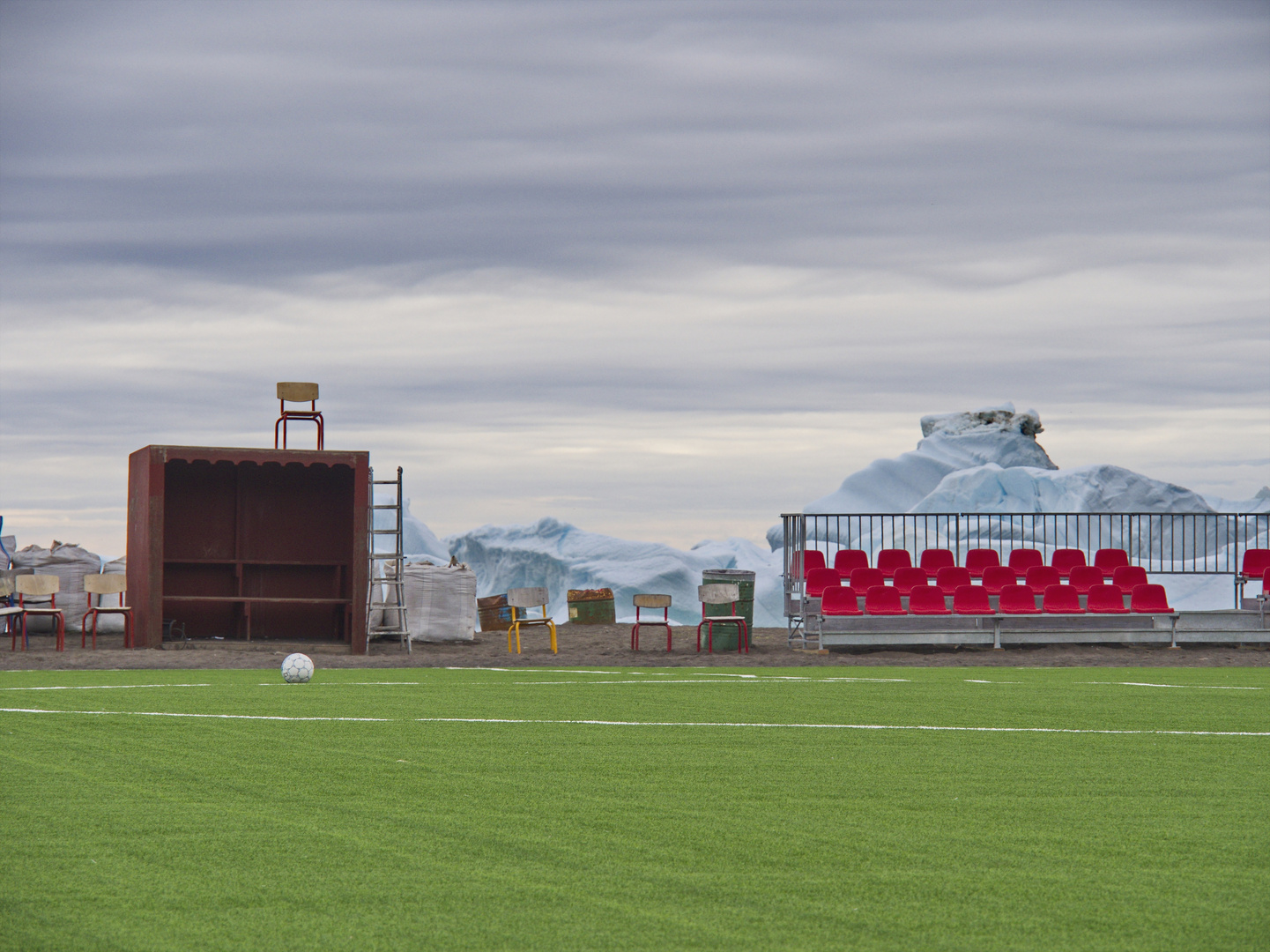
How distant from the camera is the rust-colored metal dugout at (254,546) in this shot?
850 inches

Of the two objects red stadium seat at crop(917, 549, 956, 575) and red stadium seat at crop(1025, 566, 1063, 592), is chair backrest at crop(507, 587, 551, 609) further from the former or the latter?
red stadium seat at crop(1025, 566, 1063, 592)

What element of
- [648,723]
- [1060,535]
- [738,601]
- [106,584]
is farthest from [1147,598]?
[1060,535]

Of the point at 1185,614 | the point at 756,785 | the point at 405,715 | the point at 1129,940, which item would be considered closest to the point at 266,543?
the point at 405,715

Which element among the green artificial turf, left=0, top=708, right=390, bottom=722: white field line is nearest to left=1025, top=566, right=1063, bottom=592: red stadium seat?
the green artificial turf

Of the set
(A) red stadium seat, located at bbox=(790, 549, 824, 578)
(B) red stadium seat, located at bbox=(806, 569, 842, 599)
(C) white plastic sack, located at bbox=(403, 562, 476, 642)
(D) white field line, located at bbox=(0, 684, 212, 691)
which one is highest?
(A) red stadium seat, located at bbox=(790, 549, 824, 578)

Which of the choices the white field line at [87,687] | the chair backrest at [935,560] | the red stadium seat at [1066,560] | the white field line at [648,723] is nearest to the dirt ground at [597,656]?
the red stadium seat at [1066,560]

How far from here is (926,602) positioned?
21.2 meters

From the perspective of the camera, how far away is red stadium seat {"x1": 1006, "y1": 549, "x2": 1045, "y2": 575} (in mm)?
23938

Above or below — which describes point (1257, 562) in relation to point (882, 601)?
above

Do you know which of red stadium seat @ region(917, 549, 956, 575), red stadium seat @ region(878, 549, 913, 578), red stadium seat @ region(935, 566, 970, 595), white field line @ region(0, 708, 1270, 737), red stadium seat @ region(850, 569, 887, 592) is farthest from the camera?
red stadium seat @ region(917, 549, 956, 575)

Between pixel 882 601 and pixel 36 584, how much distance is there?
1356 centimetres

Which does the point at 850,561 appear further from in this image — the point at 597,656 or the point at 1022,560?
the point at 597,656

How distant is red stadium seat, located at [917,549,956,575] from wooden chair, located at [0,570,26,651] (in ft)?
49.8

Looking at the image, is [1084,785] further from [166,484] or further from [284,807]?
[166,484]
